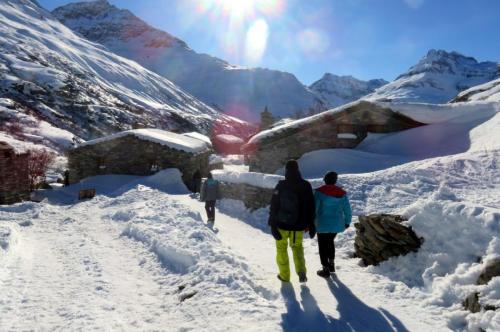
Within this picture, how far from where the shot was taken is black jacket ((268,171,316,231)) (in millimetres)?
6508

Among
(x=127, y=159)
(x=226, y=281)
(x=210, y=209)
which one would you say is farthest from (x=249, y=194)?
(x=127, y=159)

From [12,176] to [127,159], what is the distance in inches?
327

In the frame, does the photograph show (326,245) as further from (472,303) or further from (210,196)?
(210,196)

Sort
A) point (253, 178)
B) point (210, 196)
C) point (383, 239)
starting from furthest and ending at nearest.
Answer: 1. point (253, 178)
2. point (210, 196)
3. point (383, 239)

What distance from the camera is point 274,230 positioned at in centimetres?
656

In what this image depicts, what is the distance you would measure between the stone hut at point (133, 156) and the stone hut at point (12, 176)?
22.0 feet

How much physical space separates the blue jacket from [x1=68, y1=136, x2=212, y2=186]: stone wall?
1892 centimetres

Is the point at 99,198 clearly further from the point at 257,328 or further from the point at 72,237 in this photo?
the point at 257,328

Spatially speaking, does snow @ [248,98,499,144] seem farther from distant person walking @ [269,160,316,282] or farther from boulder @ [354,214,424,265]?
distant person walking @ [269,160,316,282]

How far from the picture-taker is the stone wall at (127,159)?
25844mm

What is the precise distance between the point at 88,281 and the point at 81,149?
2256 centimetres

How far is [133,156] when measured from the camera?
26578 millimetres

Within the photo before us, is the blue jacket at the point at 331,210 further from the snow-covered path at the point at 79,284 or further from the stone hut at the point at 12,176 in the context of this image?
the stone hut at the point at 12,176

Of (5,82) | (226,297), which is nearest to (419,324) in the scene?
(226,297)
